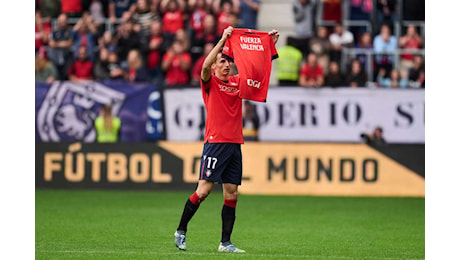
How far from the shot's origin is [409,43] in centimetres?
2138

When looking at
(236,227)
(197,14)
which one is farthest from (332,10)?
(236,227)

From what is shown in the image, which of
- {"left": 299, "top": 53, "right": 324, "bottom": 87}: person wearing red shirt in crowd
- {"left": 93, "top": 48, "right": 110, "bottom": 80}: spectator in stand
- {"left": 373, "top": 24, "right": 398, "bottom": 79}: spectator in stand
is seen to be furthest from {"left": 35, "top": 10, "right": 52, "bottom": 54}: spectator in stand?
{"left": 373, "top": 24, "right": 398, "bottom": 79}: spectator in stand

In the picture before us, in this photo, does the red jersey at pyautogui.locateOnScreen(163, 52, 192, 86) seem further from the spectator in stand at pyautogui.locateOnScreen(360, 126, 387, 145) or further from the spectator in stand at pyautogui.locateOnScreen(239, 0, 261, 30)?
the spectator in stand at pyautogui.locateOnScreen(360, 126, 387, 145)

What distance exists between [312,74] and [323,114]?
1.08m

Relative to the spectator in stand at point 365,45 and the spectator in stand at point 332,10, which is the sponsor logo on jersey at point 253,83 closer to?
the spectator in stand at point 365,45

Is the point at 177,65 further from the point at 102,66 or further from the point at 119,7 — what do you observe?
the point at 119,7

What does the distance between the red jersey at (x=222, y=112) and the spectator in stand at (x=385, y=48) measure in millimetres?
11455

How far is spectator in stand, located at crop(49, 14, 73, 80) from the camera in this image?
71.7 ft

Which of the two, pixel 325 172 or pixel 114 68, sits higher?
pixel 114 68

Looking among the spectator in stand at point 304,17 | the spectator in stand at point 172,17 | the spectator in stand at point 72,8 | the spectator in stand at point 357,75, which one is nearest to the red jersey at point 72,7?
the spectator in stand at point 72,8

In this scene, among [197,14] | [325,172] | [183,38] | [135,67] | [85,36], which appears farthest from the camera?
[85,36]

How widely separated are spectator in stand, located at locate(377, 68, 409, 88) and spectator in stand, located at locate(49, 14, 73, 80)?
7.09 m

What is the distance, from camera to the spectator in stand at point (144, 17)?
2189 centimetres
